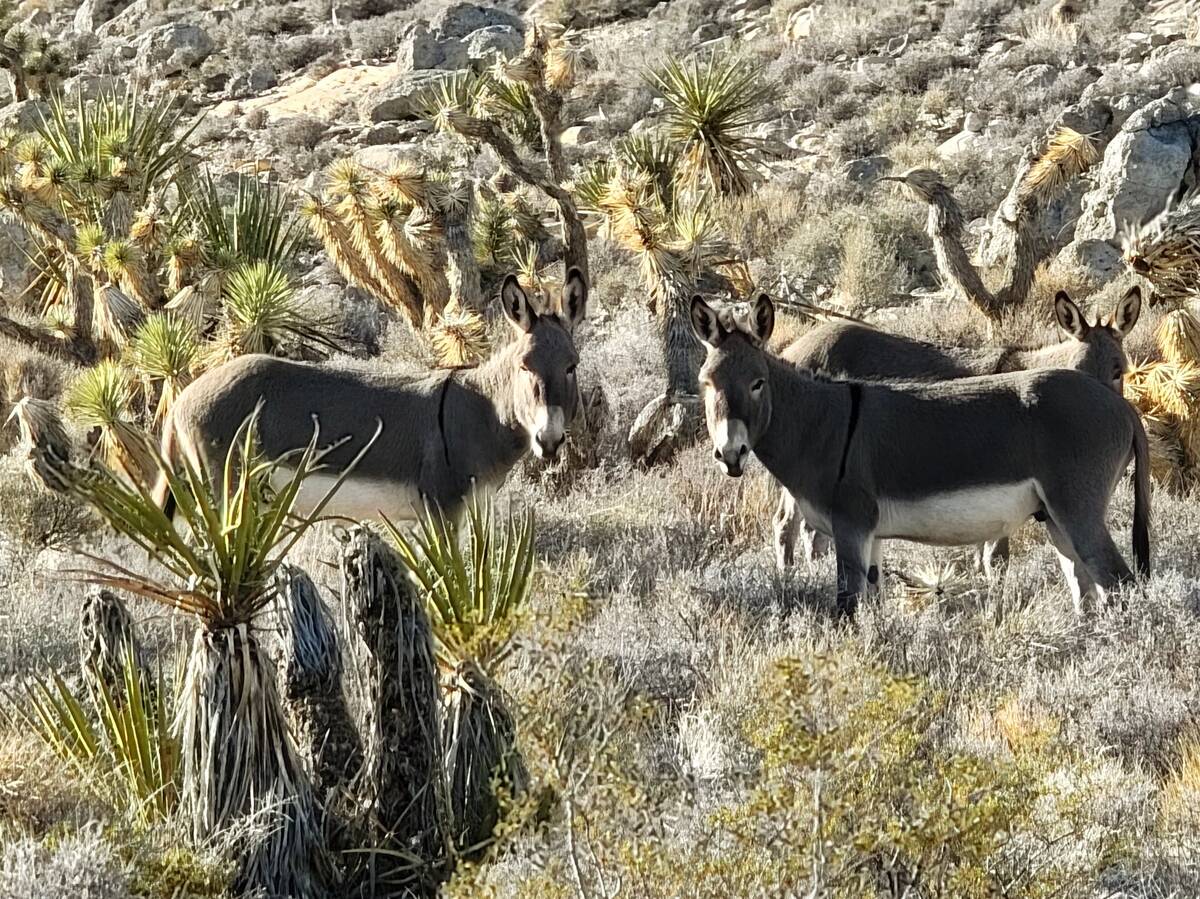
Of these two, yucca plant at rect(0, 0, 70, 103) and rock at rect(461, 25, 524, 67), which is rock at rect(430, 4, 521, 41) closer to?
rock at rect(461, 25, 524, 67)

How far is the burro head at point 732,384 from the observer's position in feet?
24.0

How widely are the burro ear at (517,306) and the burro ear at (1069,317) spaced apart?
3412mm

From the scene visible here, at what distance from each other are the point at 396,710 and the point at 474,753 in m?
0.34

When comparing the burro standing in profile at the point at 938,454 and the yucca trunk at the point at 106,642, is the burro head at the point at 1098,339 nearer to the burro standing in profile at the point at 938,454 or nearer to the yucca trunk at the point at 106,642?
the burro standing in profile at the point at 938,454

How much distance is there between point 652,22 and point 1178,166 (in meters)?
14.8

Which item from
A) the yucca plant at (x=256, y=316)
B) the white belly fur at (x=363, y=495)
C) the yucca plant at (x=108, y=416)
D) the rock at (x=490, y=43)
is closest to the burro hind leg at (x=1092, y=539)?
the white belly fur at (x=363, y=495)

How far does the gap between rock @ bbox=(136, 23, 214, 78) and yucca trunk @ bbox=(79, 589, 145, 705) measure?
27.7 metres

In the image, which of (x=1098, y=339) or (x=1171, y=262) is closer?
(x=1098, y=339)

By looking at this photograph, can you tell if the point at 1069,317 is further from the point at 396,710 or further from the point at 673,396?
the point at 396,710

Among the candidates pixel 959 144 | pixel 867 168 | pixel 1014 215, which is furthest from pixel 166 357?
pixel 959 144

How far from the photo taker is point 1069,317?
891 cm

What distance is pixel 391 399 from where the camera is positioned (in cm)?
831

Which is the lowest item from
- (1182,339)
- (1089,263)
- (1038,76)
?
(1089,263)

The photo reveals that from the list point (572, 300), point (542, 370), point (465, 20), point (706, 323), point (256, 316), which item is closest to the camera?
point (706, 323)
